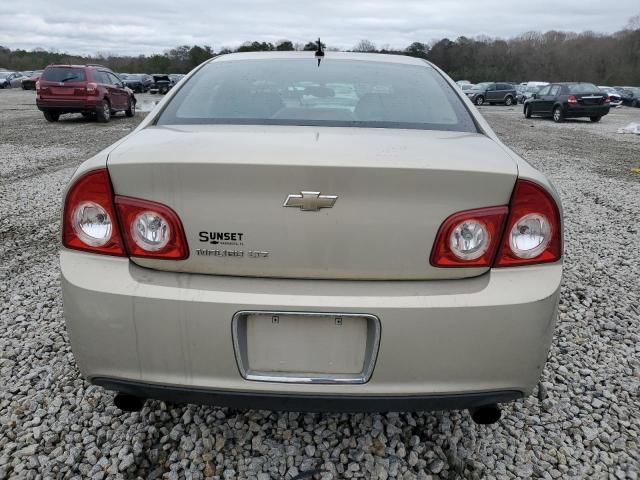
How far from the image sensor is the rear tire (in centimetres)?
1970

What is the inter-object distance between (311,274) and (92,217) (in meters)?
0.74

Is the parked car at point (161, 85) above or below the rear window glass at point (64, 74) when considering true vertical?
below

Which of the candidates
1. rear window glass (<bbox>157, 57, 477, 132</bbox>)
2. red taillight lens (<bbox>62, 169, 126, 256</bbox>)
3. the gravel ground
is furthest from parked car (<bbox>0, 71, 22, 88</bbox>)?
red taillight lens (<bbox>62, 169, 126, 256</bbox>)

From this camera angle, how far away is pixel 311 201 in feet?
4.82

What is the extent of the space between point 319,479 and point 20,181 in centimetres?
704

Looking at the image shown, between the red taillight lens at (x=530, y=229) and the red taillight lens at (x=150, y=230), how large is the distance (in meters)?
1.02

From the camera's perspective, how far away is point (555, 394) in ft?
7.98

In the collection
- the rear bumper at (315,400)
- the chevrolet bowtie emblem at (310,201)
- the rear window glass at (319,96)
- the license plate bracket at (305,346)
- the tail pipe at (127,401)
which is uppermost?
the rear window glass at (319,96)

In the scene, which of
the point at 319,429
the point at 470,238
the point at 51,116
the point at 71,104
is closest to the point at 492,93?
the point at 71,104

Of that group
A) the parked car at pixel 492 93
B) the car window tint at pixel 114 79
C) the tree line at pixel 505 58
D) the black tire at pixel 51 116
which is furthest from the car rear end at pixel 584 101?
the tree line at pixel 505 58

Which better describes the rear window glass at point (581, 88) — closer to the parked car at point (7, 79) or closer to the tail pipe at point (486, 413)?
the tail pipe at point (486, 413)

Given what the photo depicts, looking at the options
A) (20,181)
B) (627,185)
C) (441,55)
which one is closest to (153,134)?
(20,181)

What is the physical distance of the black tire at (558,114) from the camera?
19703mm

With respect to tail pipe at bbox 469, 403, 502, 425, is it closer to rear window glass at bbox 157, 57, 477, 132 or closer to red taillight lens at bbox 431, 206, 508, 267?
red taillight lens at bbox 431, 206, 508, 267
